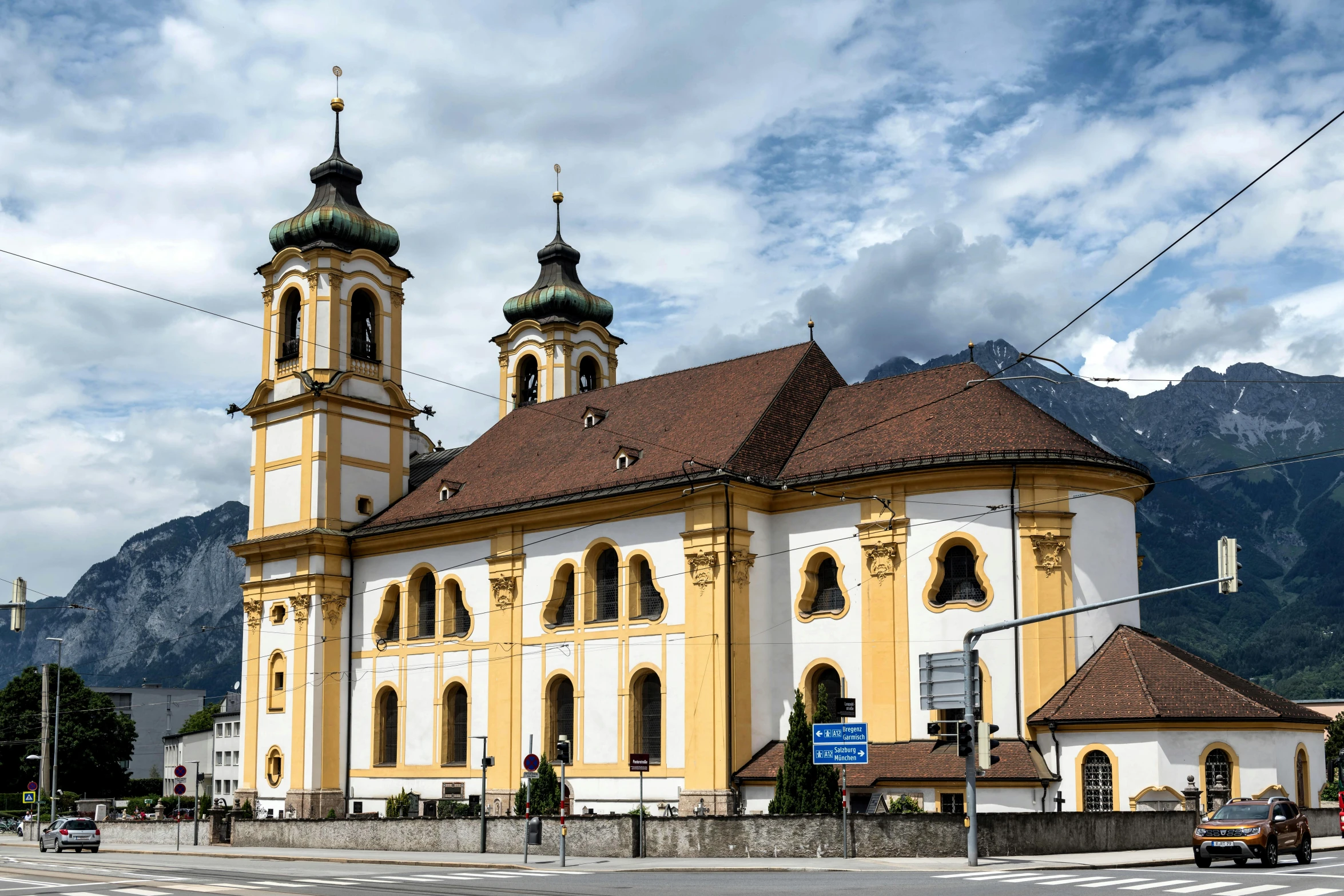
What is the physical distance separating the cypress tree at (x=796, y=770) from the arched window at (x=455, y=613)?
608 inches

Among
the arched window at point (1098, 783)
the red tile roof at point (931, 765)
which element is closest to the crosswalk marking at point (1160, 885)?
the red tile roof at point (931, 765)

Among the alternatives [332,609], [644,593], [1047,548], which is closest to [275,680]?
[332,609]

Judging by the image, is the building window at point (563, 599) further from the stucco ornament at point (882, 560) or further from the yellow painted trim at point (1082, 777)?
the yellow painted trim at point (1082, 777)

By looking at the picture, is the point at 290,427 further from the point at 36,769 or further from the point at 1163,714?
the point at 36,769

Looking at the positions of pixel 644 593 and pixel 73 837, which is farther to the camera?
pixel 73 837

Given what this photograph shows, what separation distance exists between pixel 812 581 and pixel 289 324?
2479 centimetres

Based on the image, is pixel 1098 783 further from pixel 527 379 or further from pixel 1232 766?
pixel 527 379

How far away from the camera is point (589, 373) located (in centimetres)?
6731

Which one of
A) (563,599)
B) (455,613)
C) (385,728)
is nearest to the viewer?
(563,599)

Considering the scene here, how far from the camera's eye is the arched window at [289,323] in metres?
55.6

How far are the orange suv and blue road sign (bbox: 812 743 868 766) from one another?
694 cm

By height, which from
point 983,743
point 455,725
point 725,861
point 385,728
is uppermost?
point 983,743

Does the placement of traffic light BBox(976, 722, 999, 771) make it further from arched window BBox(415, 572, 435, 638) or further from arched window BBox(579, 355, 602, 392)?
arched window BBox(579, 355, 602, 392)

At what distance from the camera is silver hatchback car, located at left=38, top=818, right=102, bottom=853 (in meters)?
45.3
